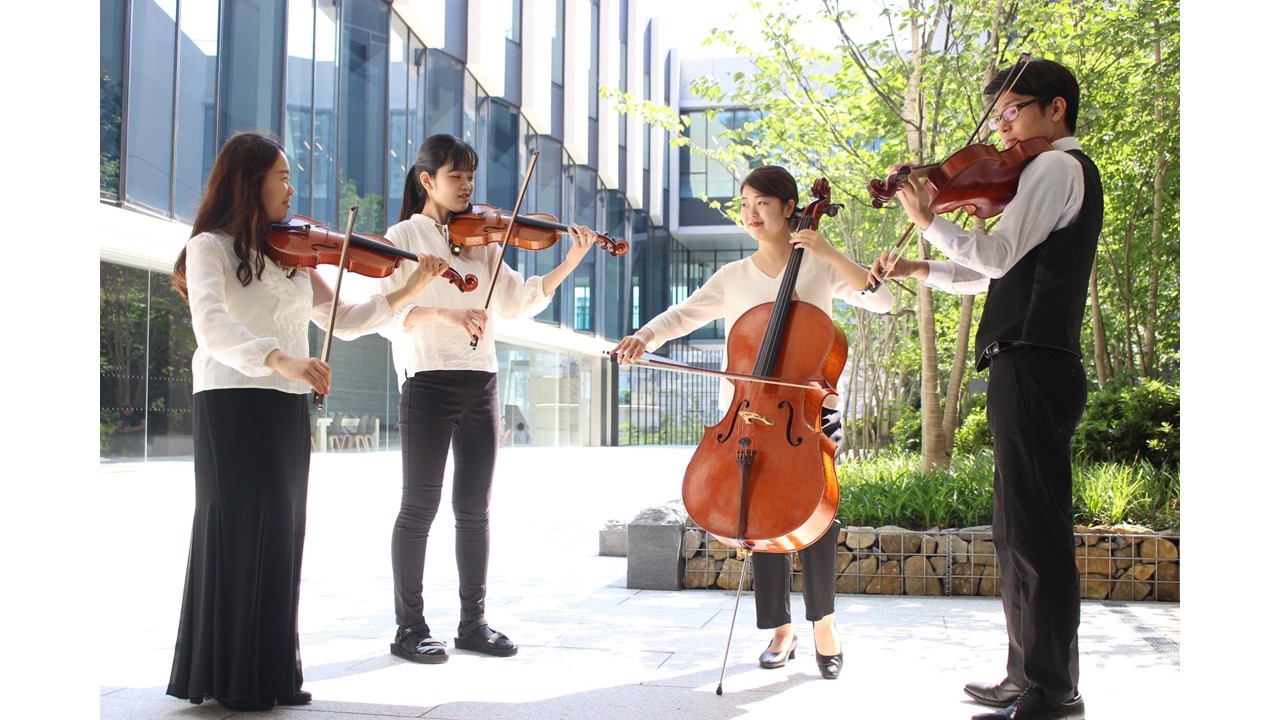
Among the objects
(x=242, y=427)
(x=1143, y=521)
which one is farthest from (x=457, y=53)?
(x=242, y=427)

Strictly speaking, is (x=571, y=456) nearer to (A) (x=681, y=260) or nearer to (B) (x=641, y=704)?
(A) (x=681, y=260)

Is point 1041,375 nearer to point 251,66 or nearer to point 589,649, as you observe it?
point 589,649

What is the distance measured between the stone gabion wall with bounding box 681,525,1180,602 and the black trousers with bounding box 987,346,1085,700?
77.4 inches

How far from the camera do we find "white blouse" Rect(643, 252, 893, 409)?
3020 millimetres

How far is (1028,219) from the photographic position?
228cm

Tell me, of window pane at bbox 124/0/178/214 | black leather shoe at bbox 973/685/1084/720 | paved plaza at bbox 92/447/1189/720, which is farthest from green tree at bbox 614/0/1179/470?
black leather shoe at bbox 973/685/1084/720

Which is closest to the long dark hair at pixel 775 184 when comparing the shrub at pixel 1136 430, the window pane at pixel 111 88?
the shrub at pixel 1136 430

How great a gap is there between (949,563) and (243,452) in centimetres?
300

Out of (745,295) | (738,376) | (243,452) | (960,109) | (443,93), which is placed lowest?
(243,452)

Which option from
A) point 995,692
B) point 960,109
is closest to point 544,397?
point 960,109

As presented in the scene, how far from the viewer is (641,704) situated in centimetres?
264

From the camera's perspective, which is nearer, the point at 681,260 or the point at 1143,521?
the point at 1143,521
